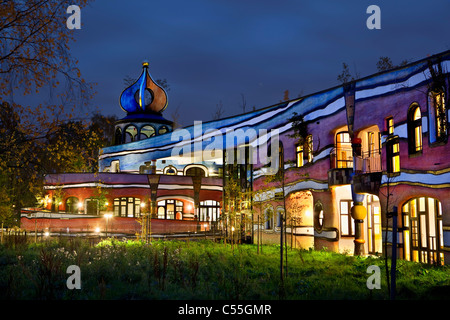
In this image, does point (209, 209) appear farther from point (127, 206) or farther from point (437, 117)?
point (437, 117)

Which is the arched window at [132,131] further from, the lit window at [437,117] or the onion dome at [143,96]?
the lit window at [437,117]

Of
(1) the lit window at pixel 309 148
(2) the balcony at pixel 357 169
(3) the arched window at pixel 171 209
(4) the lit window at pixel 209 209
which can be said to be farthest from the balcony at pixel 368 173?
(3) the arched window at pixel 171 209

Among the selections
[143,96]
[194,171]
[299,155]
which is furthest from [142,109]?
[299,155]

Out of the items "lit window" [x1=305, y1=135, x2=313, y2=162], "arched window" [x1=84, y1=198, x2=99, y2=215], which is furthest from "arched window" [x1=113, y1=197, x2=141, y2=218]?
"lit window" [x1=305, y1=135, x2=313, y2=162]

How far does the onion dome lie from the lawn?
3271 cm

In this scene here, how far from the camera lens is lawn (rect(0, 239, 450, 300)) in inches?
385

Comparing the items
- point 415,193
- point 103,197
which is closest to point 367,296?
point 415,193

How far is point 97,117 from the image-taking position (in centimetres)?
5966

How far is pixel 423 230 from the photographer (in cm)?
1633

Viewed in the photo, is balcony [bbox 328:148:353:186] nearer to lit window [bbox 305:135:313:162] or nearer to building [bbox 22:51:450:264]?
building [bbox 22:51:450:264]

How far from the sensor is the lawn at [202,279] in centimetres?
977

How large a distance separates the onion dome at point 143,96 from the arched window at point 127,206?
1198 cm

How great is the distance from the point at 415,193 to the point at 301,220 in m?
7.83
